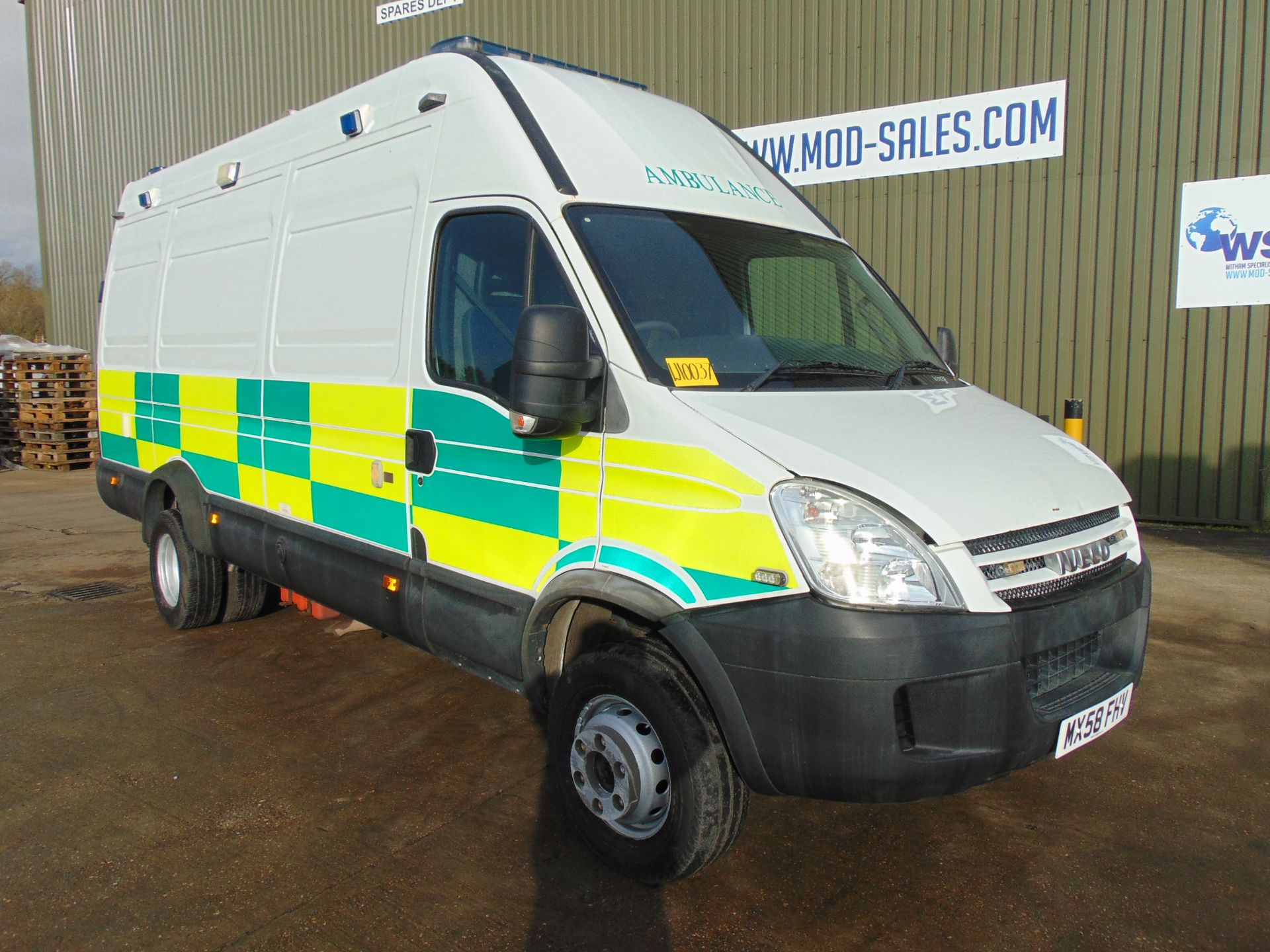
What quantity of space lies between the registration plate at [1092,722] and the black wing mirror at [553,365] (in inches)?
63.5

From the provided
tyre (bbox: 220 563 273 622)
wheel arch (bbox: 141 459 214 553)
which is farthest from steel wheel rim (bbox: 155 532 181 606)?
tyre (bbox: 220 563 273 622)

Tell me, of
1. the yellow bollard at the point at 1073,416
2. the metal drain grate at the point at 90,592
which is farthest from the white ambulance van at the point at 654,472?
the yellow bollard at the point at 1073,416

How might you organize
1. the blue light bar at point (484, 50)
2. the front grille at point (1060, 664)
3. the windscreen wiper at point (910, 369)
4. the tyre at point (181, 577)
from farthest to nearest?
the tyre at point (181, 577) → the blue light bar at point (484, 50) → the windscreen wiper at point (910, 369) → the front grille at point (1060, 664)

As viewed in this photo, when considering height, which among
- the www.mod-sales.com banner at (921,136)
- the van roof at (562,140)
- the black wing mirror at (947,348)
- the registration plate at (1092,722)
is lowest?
the registration plate at (1092,722)

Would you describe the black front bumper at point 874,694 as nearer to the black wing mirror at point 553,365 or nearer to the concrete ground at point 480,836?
the concrete ground at point 480,836

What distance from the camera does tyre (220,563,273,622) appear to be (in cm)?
563

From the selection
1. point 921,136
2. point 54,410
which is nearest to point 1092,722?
point 921,136

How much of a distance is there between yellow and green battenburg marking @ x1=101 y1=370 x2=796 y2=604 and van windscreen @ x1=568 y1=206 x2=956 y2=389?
1.22 ft

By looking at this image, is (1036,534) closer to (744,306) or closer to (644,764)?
(744,306)

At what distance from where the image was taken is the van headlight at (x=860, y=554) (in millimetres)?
2482

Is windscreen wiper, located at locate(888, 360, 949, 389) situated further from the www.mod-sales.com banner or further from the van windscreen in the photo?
the www.mod-sales.com banner

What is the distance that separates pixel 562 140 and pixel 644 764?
2017 millimetres

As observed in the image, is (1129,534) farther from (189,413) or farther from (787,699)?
(189,413)

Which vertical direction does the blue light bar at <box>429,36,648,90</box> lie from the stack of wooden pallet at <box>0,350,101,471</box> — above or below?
above
